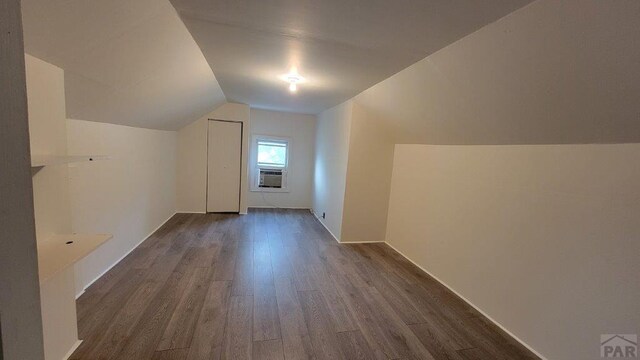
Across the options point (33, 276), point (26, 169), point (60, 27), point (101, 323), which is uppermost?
point (60, 27)

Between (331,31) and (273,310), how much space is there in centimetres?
223

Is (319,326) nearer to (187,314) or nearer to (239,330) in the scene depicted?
(239,330)

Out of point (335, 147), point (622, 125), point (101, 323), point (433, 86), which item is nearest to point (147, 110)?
Answer: point (101, 323)

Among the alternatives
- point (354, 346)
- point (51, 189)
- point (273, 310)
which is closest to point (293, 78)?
point (51, 189)

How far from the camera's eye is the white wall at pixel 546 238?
5.32 ft

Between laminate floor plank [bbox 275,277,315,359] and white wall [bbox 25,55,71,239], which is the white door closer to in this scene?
laminate floor plank [bbox 275,277,315,359]

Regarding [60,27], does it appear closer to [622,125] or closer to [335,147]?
[622,125]

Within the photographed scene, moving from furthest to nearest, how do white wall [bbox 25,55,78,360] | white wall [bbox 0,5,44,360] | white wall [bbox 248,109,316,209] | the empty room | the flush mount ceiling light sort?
white wall [bbox 248,109,316,209], the flush mount ceiling light, white wall [bbox 25,55,78,360], the empty room, white wall [bbox 0,5,44,360]

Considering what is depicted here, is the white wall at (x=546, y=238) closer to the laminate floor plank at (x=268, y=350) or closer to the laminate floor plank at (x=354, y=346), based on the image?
the laminate floor plank at (x=354, y=346)

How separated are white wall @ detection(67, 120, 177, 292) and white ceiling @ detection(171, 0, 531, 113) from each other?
4.57 ft

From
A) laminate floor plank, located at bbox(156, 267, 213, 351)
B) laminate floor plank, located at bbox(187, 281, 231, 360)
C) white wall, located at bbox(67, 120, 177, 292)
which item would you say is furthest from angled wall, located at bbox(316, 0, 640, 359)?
white wall, located at bbox(67, 120, 177, 292)

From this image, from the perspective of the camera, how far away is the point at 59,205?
165 cm

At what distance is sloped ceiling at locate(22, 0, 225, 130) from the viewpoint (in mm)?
1275

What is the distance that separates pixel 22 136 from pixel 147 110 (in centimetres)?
309
